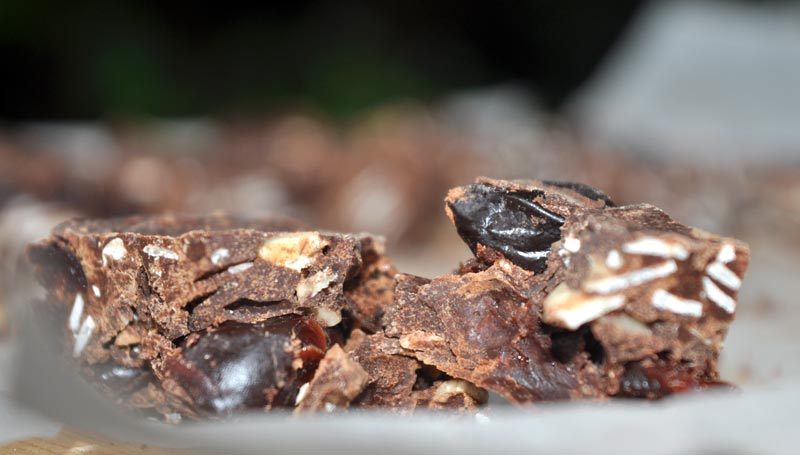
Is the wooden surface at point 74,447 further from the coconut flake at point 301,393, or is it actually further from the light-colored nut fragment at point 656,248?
the light-colored nut fragment at point 656,248

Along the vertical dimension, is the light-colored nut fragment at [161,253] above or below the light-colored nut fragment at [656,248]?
above

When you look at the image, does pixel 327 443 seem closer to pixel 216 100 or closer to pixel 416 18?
pixel 216 100

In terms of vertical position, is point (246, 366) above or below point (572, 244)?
below

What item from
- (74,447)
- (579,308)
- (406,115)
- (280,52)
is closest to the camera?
(579,308)

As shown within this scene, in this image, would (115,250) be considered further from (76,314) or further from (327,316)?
(327,316)

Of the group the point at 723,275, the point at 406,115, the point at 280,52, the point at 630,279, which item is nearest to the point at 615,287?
the point at 630,279

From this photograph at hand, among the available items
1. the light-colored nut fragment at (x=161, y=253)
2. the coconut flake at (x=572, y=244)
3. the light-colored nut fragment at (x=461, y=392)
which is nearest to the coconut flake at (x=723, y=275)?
the coconut flake at (x=572, y=244)

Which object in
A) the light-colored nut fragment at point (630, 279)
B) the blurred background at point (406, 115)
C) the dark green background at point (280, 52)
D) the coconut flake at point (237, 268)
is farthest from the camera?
the dark green background at point (280, 52)
